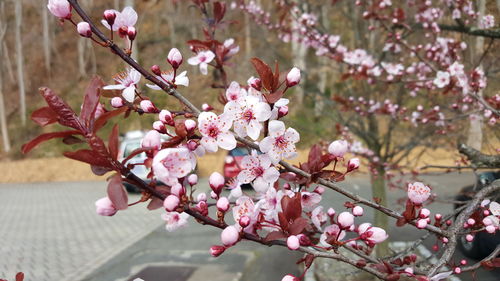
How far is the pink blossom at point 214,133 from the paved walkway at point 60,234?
5.09 m

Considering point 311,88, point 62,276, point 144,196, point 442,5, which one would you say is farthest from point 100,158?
point 62,276

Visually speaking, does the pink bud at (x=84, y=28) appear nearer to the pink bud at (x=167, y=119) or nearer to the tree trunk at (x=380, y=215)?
the pink bud at (x=167, y=119)

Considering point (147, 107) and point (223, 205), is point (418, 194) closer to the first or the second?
point (223, 205)

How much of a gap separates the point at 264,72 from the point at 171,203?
44 centimetres

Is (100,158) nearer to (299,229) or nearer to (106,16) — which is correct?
(106,16)

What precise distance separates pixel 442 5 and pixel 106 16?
4.20 metres

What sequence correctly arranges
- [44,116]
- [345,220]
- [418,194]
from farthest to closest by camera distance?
[418,194], [345,220], [44,116]

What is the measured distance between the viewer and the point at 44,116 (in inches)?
34.8

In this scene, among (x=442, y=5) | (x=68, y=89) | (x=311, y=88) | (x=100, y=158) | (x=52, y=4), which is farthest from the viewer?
(x=68, y=89)

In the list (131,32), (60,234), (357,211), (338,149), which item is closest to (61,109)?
(131,32)

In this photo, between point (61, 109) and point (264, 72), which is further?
point (264, 72)

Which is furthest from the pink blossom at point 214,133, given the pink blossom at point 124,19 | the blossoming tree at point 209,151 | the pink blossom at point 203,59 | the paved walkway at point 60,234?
the paved walkway at point 60,234

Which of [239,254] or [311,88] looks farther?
[239,254]

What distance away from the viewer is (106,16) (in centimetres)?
107
